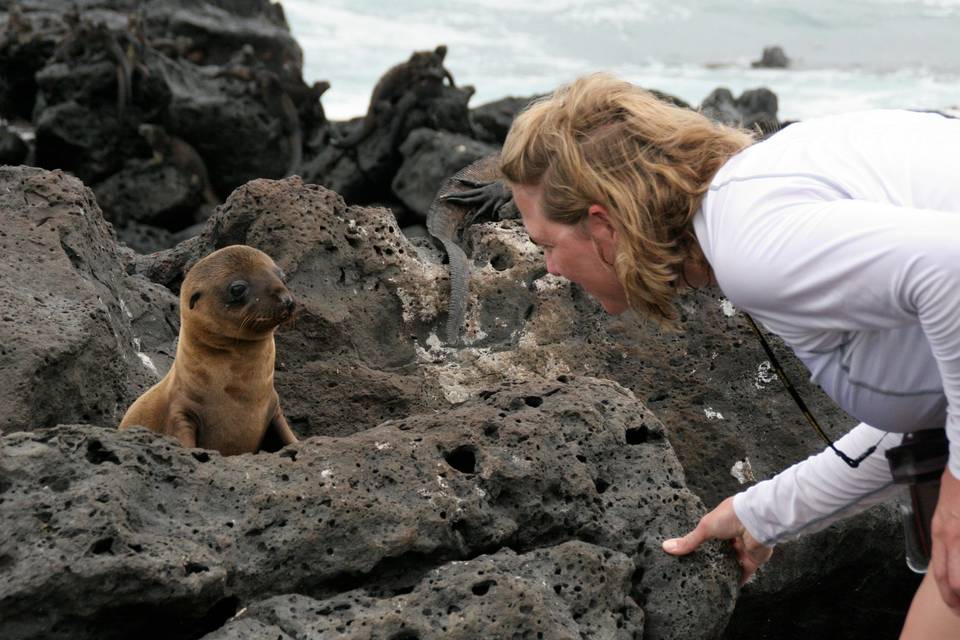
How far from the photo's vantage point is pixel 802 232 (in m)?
2.04

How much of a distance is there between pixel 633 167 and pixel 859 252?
1.78 ft

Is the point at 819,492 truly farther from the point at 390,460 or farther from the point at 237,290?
the point at 237,290

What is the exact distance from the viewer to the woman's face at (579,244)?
2.51 m

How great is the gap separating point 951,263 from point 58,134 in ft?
38.7

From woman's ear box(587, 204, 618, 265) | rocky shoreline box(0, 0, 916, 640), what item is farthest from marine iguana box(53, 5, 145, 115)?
woman's ear box(587, 204, 618, 265)

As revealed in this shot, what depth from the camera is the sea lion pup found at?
157 inches

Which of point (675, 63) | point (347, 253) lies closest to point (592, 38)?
point (675, 63)

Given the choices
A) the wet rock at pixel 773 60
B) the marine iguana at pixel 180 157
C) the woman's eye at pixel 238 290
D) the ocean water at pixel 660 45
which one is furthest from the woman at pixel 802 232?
the wet rock at pixel 773 60

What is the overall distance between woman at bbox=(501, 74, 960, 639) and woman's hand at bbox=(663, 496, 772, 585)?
0.34m

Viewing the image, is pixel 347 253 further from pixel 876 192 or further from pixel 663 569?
pixel 876 192

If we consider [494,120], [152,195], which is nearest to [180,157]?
[152,195]

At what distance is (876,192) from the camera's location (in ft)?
6.98

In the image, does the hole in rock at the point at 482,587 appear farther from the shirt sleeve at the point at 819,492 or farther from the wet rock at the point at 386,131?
the wet rock at the point at 386,131

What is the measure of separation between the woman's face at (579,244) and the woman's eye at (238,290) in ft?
5.20
